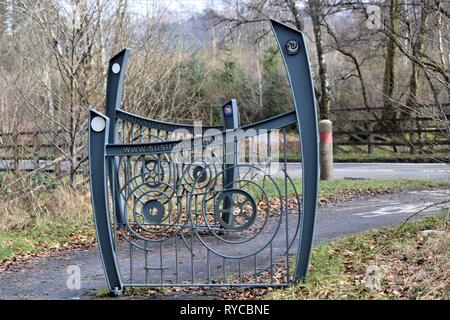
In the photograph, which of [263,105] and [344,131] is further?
[263,105]

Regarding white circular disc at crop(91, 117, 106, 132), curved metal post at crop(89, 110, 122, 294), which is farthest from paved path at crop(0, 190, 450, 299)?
white circular disc at crop(91, 117, 106, 132)

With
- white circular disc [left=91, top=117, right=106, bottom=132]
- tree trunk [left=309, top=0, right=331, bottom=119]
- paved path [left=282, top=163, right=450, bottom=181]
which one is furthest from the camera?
tree trunk [left=309, top=0, right=331, bottom=119]

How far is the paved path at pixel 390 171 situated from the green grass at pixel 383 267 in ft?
24.8

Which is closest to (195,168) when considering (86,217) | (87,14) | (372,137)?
(86,217)

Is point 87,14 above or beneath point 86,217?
above

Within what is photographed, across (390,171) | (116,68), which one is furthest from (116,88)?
(390,171)

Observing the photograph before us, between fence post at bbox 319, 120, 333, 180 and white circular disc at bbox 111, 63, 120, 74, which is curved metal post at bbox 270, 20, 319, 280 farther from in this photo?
fence post at bbox 319, 120, 333, 180

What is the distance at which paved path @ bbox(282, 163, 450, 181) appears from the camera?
49.4ft

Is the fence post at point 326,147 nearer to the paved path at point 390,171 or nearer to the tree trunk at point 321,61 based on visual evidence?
the paved path at point 390,171

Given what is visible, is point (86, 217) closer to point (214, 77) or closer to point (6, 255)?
point (6, 255)

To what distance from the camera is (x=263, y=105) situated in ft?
96.2

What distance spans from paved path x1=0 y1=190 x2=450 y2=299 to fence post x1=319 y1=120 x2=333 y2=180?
95.0 inches
